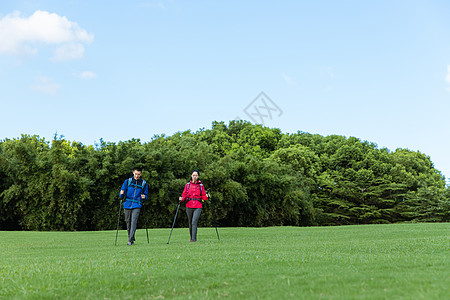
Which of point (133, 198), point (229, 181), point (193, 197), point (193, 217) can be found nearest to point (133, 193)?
point (133, 198)

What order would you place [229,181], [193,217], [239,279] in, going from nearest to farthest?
[239,279], [193,217], [229,181]

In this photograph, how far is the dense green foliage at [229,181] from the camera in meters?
28.2

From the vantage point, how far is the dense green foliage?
2819 centimetres

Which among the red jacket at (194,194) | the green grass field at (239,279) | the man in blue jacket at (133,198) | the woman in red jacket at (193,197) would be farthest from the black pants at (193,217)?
the green grass field at (239,279)

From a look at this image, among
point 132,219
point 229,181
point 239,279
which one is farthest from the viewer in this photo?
point 229,181

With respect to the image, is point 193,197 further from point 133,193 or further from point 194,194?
point 133,193

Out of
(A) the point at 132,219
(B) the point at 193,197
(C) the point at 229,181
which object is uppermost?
A: (C) the point at 229,181

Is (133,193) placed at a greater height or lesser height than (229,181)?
lesser

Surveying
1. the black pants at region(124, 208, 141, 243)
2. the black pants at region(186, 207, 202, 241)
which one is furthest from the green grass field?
the black pants at region(186, 207, 202, 241)

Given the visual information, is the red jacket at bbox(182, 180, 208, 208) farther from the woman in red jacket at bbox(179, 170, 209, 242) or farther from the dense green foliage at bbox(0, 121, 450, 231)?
→ the dense green foliage at bbox(0, 121, 450, 231)

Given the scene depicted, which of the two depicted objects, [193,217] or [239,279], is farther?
[193,217]

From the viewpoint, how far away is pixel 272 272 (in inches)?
229

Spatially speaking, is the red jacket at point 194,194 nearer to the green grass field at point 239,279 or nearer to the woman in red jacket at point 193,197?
the woman in red jacket at point 193,197

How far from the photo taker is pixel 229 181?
1271 inches
